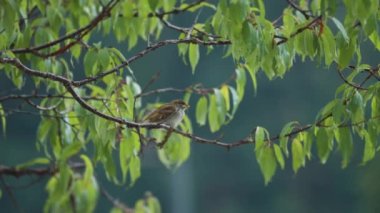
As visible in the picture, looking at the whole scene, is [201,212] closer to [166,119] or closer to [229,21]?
[166,119]

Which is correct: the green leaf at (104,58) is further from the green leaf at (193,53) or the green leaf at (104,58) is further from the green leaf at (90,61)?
the green leaf at (193,53)

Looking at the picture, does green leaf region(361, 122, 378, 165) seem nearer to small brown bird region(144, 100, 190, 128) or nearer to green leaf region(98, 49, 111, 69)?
green leaf region(98, 49, 111, 69)

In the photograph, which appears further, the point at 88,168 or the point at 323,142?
the point at 88,168

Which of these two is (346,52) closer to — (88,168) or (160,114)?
(88,168)

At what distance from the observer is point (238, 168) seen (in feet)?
36.0

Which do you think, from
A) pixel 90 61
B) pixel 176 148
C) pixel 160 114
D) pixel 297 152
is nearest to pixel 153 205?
pixel 160 114

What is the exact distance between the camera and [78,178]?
4.12 metres

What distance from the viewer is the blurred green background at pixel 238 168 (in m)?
9.80

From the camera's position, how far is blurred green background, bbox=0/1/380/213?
386 inches

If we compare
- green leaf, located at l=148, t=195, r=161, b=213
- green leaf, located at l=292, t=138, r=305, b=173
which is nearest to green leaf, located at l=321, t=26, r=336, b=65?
green leaf, located at l=292, t=138, r=305, b=173

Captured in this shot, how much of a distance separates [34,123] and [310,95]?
2.90 meters

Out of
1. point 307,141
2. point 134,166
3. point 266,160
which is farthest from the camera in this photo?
point 134,166

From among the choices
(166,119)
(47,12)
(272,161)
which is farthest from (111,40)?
(272,161)

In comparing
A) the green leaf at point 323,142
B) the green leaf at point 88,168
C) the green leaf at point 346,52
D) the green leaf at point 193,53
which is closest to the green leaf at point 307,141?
the green leaf at point 323,142
